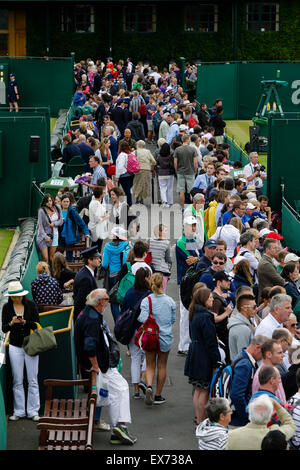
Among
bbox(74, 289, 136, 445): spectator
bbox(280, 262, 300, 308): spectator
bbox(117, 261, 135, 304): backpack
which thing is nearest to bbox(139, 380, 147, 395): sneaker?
bbox(74, 289, 136, 445): spectator

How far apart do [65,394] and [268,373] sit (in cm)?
377

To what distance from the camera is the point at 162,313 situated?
38.7 ft

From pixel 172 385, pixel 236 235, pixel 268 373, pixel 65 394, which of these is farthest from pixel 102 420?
pixel 236 235

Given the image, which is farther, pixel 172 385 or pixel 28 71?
pixel 28 71

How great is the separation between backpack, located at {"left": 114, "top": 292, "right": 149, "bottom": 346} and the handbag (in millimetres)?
1040

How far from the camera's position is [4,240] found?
20.3m

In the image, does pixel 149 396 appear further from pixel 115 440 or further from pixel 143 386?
pixel 115 440

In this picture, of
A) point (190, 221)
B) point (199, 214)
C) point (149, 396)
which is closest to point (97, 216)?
point (199, 214)

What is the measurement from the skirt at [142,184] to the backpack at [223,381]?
1141cm

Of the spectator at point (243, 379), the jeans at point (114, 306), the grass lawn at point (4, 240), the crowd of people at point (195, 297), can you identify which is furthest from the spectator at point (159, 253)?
the grass lawn at point (4, 240)

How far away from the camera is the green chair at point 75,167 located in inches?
862

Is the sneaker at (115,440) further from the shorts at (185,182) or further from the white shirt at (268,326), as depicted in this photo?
the shorts at (185,182)

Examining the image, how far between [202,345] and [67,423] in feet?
5.75

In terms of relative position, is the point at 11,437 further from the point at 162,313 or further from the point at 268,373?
the point at 268,373
